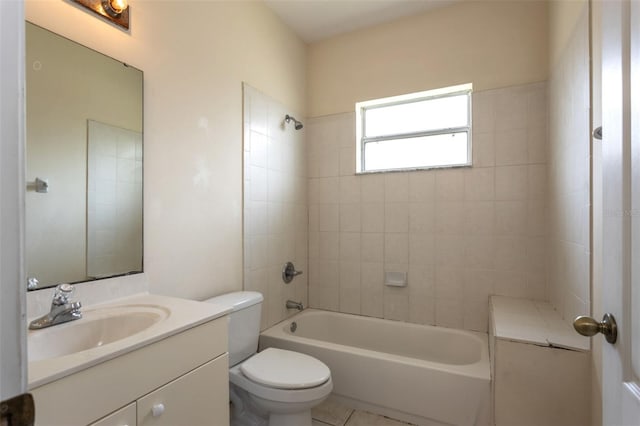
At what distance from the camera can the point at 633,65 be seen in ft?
1.89

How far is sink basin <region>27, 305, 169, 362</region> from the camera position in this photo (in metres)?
0.95

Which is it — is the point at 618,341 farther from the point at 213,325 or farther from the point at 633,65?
the point at 213,325

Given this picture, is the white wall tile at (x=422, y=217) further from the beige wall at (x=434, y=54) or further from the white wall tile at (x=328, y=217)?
the beige wall at (x=434, y=54)

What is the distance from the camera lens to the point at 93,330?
1.09 meters

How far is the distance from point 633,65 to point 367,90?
2.18 metres

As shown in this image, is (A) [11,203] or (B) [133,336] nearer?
(A) [11,203]

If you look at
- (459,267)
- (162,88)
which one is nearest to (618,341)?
(459,267)

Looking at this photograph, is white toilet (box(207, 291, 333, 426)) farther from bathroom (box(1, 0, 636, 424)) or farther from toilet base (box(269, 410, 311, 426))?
bathroom (box(1, 0, 636, 424))

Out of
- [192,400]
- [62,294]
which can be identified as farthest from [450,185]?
[62,294]

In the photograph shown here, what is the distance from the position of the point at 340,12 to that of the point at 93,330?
2578 millimetres

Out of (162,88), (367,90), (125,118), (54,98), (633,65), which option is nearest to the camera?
(633,65)

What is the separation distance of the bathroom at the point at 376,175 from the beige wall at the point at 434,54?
0.01 meters

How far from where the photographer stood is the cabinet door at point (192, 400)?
93 cm

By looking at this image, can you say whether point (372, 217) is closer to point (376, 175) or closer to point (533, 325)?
point (376, 175)
